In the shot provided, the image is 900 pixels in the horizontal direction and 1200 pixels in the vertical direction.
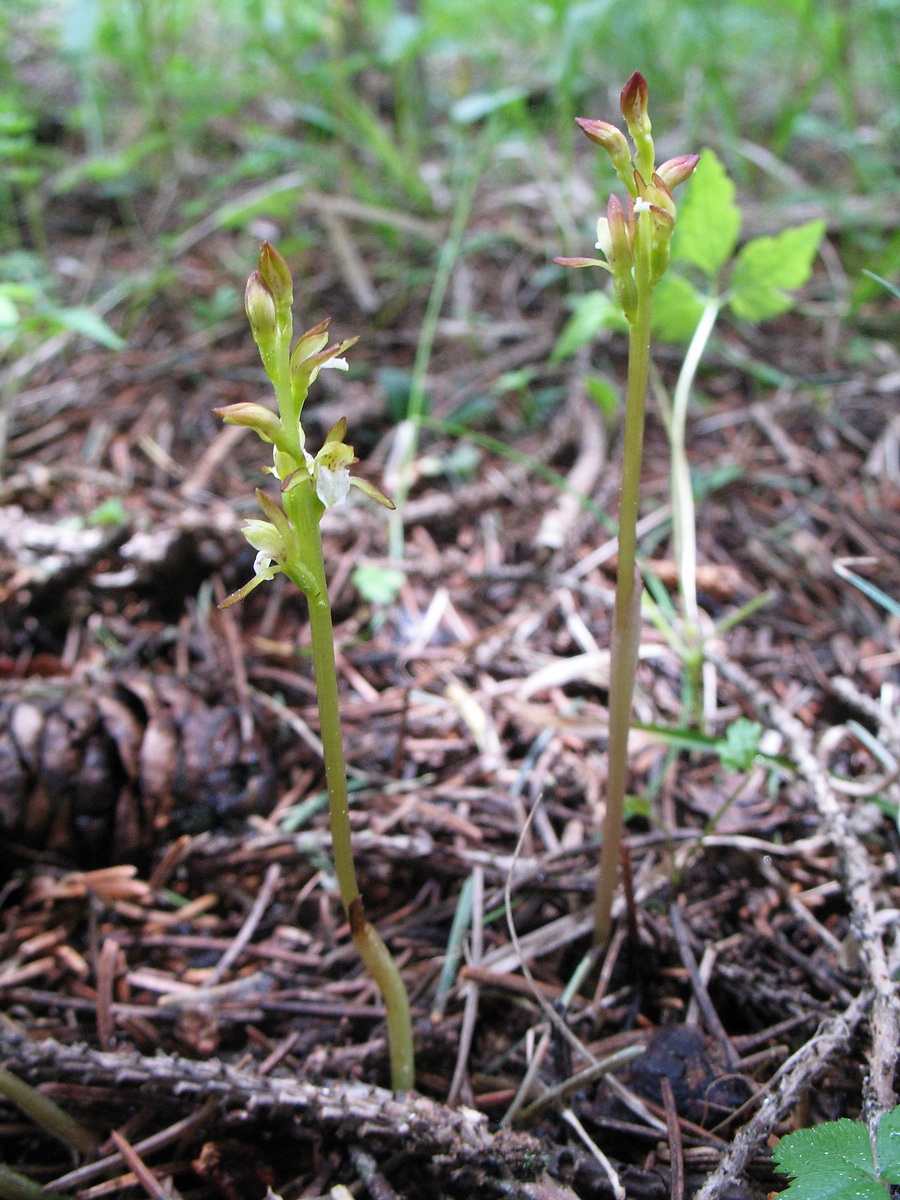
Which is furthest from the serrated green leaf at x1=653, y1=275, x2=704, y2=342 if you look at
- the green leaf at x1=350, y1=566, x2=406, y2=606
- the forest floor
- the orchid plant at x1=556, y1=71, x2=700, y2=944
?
the green leaf at x1=350, y1=566, x2=406, y2=606

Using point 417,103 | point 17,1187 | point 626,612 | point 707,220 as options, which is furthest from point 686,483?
point 417,103

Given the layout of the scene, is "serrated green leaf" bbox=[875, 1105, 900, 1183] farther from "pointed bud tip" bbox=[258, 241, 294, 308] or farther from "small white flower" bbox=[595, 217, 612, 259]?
"pointed bud tip" bbox=[258, 241, 294, 308]

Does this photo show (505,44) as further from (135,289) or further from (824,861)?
(824,861)

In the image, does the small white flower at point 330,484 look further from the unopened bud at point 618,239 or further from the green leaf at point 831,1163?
the green leaf at point 831,1163

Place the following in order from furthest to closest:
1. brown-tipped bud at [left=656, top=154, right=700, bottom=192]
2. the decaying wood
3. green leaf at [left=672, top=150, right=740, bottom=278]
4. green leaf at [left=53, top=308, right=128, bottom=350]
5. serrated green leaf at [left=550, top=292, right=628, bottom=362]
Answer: green leaf at [left=53, top=308, right=128, bottom=350]
serrated green leaf at [left=550, top=292, right=628, bottom=362]
green leaf at [left=672, top=150, right=740, bottom=278]
the decaying wood
brown-tipped bud at [left=656, top=154, right=700, bottom=192]

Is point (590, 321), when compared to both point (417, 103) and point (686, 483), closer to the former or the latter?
point (686, 483)

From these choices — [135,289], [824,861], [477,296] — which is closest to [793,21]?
[477,296]

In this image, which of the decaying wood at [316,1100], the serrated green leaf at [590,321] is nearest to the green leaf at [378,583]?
the serrated green leaf at [590,321]
